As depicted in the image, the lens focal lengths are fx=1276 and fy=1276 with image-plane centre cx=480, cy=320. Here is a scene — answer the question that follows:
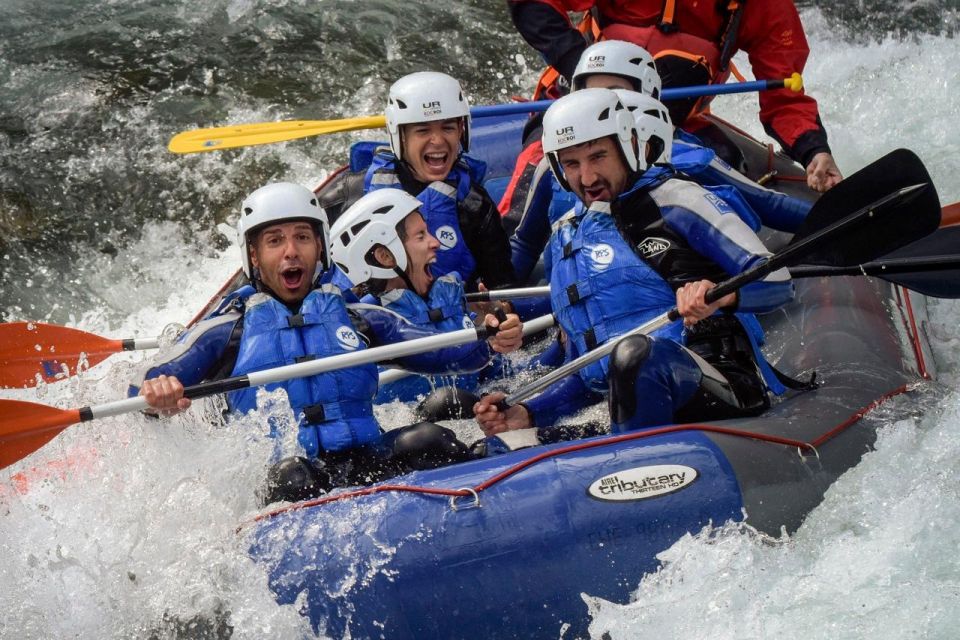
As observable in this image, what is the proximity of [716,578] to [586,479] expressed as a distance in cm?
44

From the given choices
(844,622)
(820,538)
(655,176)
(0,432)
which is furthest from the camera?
(655,176)

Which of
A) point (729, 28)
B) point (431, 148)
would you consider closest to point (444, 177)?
point (431, 148)

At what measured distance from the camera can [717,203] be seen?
169 inches

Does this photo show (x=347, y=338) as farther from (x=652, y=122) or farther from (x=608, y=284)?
(x=652, y=122)

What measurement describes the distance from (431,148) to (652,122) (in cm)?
113

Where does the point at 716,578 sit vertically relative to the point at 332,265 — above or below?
below

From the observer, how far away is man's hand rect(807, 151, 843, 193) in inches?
214

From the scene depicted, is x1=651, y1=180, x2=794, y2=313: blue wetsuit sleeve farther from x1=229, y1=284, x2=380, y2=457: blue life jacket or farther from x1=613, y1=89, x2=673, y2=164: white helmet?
x1=229, y1=284, x2=380, y2=457: blue life jacket

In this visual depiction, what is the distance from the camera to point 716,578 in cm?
350

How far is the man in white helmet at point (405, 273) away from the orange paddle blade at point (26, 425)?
1170 mm

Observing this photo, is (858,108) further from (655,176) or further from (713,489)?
(713,489)

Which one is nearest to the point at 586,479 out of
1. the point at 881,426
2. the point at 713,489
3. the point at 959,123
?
the point at 713,489

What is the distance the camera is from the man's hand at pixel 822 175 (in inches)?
214

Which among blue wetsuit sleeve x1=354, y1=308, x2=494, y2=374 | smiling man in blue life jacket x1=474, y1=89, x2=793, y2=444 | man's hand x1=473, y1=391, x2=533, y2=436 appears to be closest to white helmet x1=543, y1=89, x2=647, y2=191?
smiling man in blue life jacket x1=474, y1=89, x2=793, y2=444
